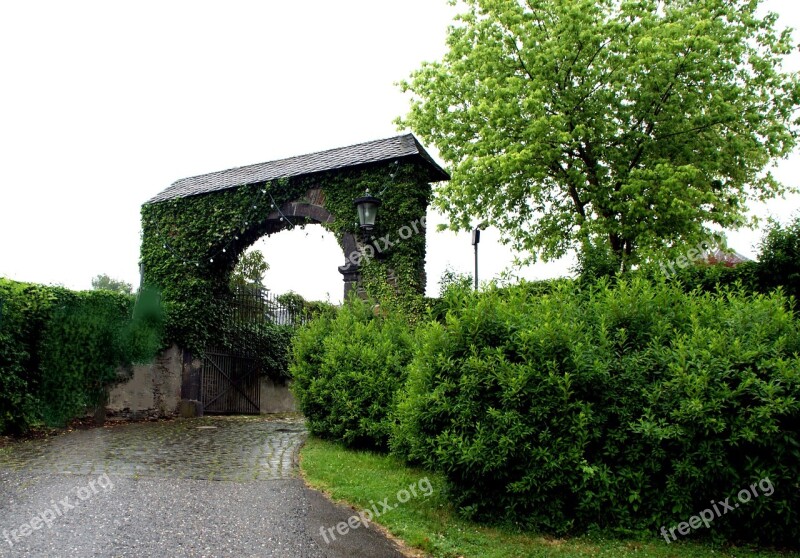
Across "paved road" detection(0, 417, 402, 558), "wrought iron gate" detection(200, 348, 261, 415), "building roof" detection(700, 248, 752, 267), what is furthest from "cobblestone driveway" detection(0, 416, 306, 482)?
"building roof" detection(700, 248, 752, 267)

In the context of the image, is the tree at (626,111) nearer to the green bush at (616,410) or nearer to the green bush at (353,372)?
the green bush at (353,372)

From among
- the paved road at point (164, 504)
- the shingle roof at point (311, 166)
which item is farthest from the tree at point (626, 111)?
the paved road at point (164, 504)

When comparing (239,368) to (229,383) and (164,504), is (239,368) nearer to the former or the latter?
(229,383)

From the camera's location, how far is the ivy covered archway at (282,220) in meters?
11.9

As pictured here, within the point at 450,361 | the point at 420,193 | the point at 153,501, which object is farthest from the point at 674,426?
the point at 420,193

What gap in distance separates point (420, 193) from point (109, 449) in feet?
22.6

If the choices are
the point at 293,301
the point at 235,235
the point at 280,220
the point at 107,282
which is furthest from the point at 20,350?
the point at 107,282

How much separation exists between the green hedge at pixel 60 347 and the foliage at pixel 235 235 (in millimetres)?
1363

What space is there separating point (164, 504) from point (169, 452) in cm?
290

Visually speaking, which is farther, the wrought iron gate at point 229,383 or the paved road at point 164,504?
the wrought iron gate at point 229,383

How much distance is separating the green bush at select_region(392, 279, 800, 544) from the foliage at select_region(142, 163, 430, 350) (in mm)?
5994

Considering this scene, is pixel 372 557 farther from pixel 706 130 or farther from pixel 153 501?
pixel 706 130

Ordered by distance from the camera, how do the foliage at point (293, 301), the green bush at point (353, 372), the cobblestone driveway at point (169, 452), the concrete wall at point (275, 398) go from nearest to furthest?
the cobblestone driveway at point (169, 452), the green bush at point (353, 372), the concrete wall at point (275, 398), the foliage at point (293, 301)

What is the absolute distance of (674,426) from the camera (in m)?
4.64
